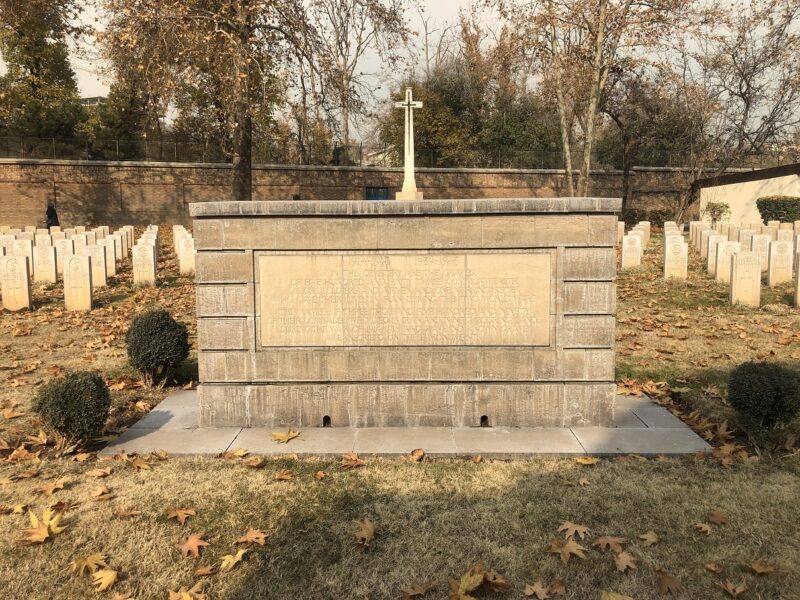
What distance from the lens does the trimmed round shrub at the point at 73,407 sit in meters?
5.38

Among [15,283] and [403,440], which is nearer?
[403,440]

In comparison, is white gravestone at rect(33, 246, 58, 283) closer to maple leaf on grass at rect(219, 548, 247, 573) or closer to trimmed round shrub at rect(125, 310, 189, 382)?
trimmed round shrub at rect(125, 310, 189, 382)

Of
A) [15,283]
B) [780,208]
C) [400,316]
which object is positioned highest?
[780,208]

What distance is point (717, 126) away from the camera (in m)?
31.1

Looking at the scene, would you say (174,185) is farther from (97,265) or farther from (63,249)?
(97,265)

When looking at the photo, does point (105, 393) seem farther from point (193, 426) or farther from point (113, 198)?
point (113, 198)

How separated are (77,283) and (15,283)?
1205 mm

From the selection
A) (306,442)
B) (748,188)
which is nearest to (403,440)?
(306,442)

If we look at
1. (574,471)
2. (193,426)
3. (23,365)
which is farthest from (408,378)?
(23,365)

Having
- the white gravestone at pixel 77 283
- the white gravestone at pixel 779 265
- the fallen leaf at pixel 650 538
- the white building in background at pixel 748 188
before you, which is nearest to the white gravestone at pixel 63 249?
the white gravestone at pixel 77 283

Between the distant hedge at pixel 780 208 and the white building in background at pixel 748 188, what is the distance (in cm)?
173

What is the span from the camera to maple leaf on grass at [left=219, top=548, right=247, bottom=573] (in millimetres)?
3625

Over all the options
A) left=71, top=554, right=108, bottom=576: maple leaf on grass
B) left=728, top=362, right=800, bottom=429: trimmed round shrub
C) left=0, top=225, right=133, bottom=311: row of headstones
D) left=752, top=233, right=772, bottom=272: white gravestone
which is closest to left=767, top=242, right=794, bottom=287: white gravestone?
left=752, top=233, right=772, bottom=272: white gravestone

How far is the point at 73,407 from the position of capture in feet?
17.7
